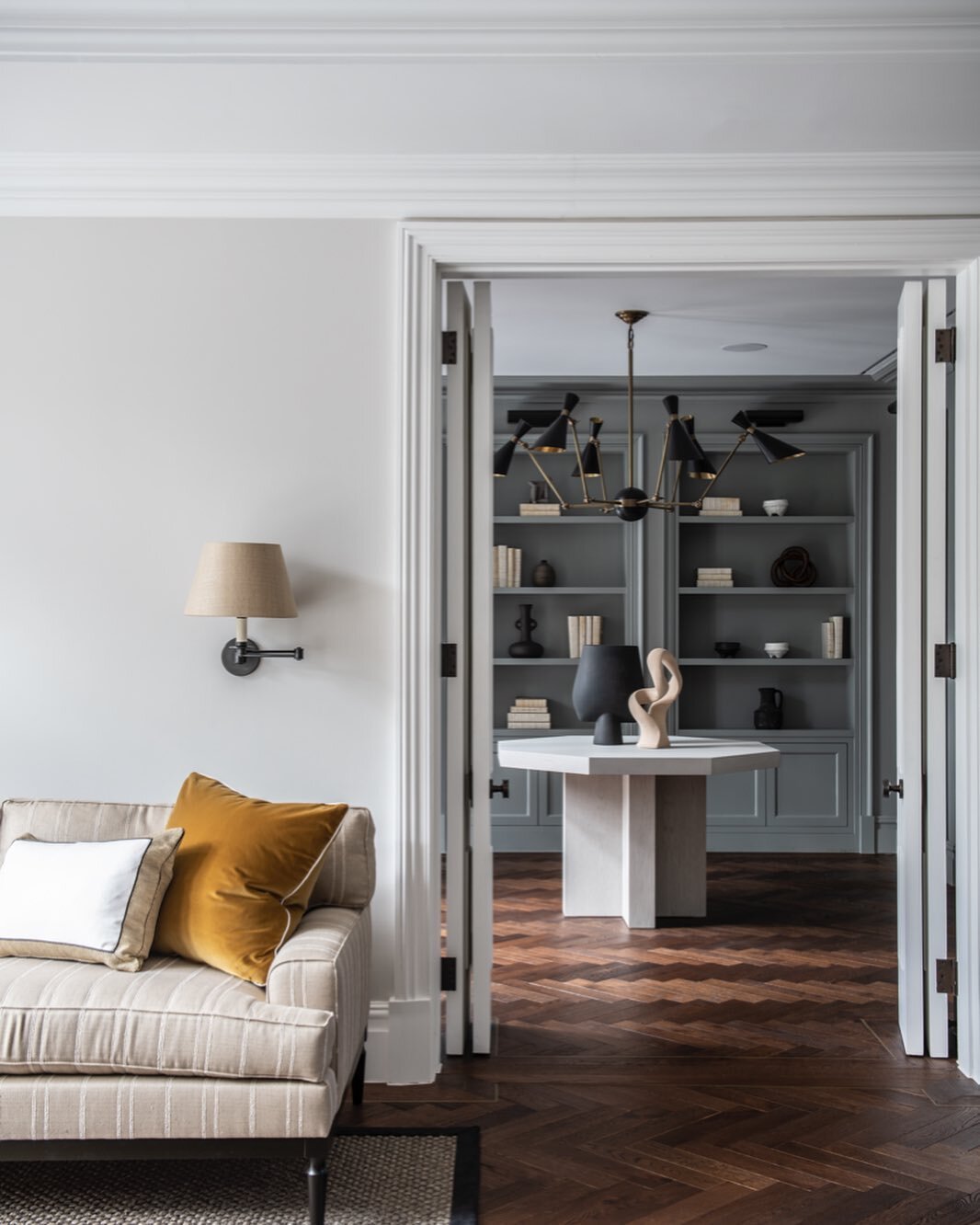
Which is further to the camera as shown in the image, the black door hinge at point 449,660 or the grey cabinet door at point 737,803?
the grey cabinet door at point 737,803

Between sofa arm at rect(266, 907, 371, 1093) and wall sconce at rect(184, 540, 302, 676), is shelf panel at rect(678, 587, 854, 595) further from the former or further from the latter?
sofa arm at rect(266, 907, 371, 1093)

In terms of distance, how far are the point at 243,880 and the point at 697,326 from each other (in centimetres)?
406

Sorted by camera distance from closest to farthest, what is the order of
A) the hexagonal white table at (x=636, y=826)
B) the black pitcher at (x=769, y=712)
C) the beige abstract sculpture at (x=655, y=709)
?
the hexagonal white table at (x=636, y=826), the beige abstract sculpture at (x=655, y=709), the black pitcher at (x=769, y=712)

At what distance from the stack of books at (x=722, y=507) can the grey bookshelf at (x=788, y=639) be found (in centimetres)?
6

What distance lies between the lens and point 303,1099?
2467 millimetres

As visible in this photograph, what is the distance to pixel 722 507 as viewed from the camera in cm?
737

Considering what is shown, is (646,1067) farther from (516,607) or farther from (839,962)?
(516,607)

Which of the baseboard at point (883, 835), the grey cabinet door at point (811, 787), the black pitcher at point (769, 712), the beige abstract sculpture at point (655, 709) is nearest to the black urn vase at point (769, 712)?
the black pitcher at point (769, 712)

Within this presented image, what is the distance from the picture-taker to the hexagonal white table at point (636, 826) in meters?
5.30

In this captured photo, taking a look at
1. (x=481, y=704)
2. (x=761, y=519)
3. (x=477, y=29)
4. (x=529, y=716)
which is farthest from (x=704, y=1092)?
(x=761, y=519)

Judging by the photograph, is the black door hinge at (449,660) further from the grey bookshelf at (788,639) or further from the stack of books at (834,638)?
the stack of books at (834,638)

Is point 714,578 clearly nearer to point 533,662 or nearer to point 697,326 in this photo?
point 533,662

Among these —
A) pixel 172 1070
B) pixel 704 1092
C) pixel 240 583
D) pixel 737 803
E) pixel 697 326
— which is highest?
pixel 697 326

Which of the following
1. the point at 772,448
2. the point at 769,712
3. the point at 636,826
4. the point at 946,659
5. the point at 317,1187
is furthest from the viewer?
the point at 769,712
